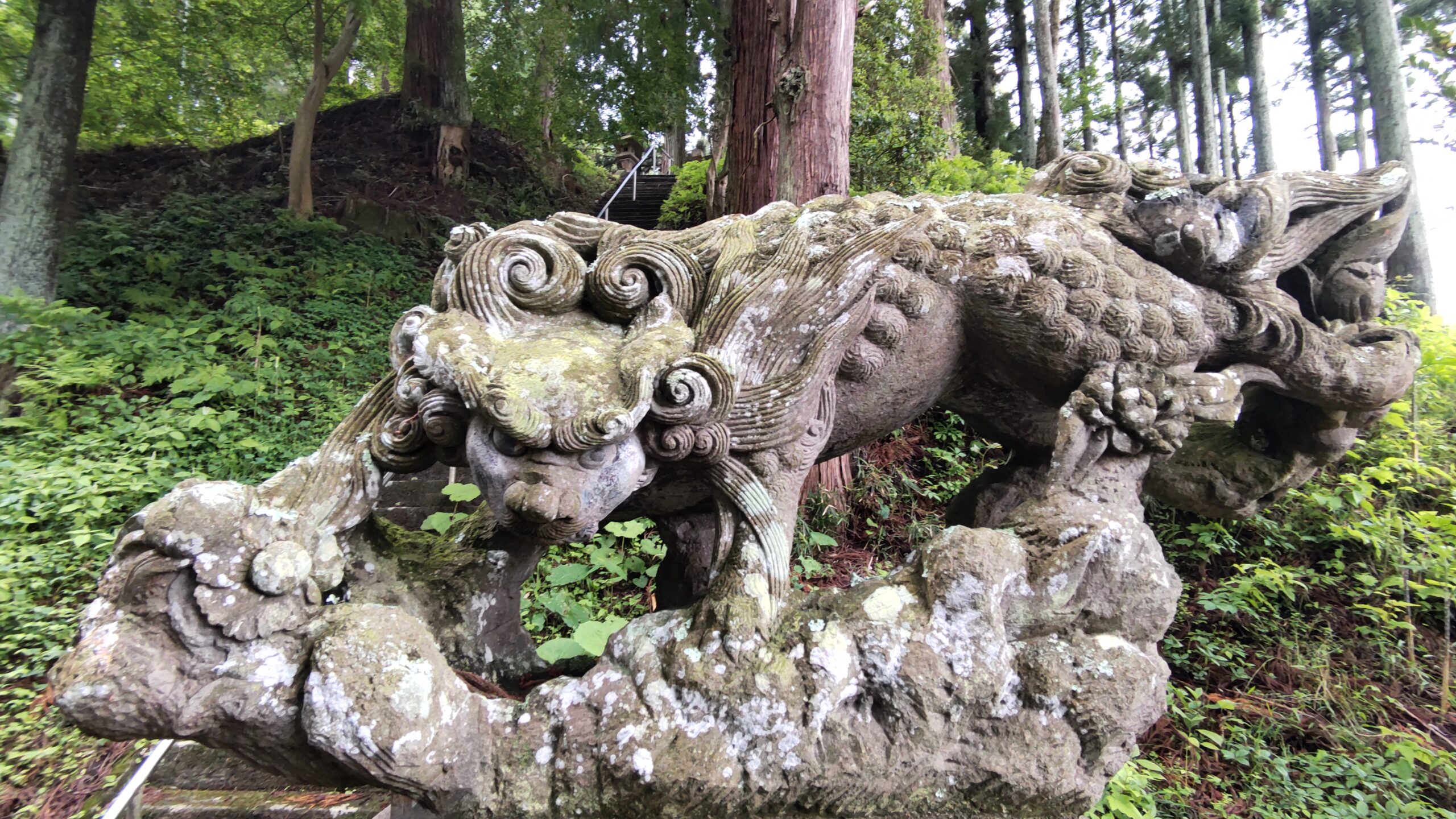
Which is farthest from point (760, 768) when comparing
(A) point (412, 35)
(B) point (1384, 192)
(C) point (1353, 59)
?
(C) point (1353, 59)

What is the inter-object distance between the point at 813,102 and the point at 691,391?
2.86 meters

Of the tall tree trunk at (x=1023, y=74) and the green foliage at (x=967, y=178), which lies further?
the tall tree trunk at (x=1023, y=74)

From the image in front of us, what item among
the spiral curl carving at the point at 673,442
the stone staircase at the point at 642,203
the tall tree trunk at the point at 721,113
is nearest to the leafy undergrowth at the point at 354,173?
the stone staircase at the point at 642,203

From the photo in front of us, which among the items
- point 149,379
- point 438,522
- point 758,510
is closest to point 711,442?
point 758,510

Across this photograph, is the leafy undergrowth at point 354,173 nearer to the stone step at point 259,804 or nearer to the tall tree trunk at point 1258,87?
the stone step at point 259,804

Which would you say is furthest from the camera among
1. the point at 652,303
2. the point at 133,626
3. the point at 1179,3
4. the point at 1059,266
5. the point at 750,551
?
the point at 1179,3

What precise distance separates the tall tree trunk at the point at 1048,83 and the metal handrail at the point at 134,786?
8082 mm

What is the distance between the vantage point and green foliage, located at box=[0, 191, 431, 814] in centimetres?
365

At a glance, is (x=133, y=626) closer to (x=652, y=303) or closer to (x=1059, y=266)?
(x=652, y=303)

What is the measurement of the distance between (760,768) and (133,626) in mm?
1158

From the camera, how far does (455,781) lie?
1.39 metres

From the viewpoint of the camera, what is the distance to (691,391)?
1.58 meters

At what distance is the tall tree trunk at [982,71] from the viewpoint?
43.2ft

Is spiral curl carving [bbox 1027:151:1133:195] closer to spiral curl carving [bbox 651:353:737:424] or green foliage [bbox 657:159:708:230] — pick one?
spiral curl carving [bbox 651:353:737:424]
